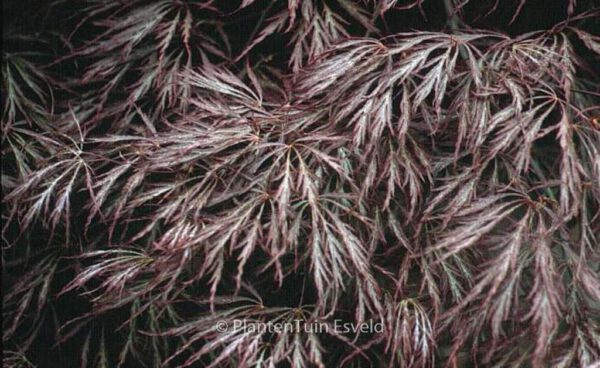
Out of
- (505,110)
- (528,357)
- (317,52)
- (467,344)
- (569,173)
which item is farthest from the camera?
(467,344)

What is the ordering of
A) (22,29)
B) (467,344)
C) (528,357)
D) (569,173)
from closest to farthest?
(569,173)
(528,357)
(467,344)
(22,29)

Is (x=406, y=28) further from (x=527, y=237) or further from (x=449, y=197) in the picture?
(x=527, y=237)

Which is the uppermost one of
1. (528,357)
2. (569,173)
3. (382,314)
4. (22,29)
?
(22,29)

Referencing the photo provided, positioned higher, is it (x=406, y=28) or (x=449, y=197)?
(x=406, y=28)

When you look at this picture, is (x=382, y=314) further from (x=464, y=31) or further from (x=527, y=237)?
(x=464, y=31)

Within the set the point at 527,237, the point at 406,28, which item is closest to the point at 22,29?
the point at 406,28

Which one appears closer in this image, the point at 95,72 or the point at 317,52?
the point at 317,52
